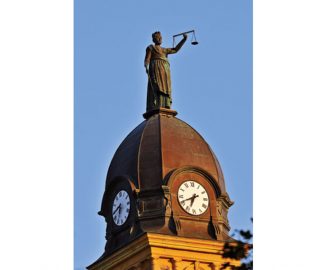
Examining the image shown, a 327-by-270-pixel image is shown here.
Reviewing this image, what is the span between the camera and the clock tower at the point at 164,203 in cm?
4169

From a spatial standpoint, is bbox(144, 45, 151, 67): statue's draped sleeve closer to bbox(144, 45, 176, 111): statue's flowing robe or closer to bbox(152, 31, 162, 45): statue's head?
bbox(144, 45, 176, 111): statue's flowing robe

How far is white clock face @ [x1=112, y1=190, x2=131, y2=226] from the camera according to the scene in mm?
43719

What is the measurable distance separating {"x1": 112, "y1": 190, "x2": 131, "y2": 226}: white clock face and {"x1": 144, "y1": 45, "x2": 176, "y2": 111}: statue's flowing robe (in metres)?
4.22

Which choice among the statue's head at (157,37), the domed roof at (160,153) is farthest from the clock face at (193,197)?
the statue's head at (157,37)

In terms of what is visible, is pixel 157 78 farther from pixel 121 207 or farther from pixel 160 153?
pixel 121 207

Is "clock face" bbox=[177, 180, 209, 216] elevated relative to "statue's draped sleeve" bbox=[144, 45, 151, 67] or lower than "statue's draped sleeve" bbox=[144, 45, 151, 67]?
lower

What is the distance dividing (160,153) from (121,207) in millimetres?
2442

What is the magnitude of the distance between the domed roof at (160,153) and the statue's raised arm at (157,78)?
0.54m

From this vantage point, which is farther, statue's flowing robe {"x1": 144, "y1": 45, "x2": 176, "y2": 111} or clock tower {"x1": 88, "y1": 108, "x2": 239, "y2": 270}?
statue's flowing robe {"x1": 144, "y1": 45, "x2": 176, "y2": 111}

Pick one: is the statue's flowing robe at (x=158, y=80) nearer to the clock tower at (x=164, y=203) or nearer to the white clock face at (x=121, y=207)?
the clock tower at (x=164, y=203)

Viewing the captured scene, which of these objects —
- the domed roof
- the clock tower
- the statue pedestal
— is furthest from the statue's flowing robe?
the clock tower
